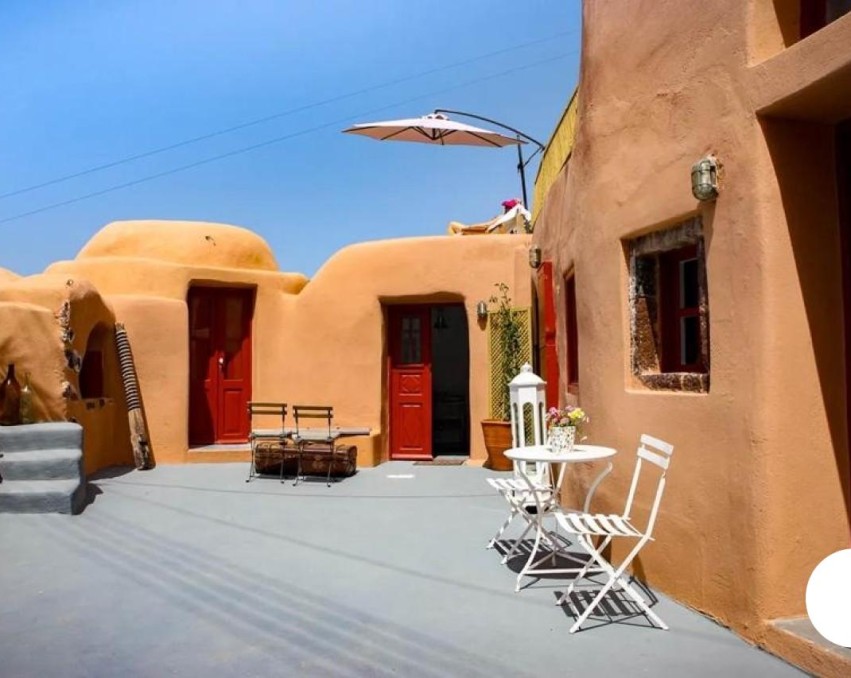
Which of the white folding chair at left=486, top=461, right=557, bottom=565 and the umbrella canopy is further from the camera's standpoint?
the umbrella canopy

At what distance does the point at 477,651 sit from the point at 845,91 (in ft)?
10.2

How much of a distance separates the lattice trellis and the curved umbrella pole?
474cm

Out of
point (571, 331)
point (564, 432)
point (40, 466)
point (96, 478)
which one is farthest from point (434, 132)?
point (564, 432)

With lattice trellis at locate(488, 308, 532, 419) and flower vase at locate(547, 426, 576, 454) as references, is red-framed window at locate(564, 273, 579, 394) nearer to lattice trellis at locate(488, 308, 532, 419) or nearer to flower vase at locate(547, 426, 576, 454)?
flower vase at locate(547, 426, 576, 454)

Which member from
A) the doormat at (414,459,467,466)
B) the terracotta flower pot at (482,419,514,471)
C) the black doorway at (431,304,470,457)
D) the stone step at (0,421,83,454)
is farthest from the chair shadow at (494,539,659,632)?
the black doorway at (431,304,470,457)

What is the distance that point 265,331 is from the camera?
35.6 ft

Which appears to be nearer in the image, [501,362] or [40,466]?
[40,466]

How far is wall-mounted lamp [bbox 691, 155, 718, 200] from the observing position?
3.63 m

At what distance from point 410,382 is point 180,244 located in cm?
429

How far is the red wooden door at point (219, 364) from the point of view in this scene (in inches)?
421

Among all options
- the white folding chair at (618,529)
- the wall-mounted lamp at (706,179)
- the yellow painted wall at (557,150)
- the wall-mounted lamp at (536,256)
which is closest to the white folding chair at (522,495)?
the white folding chair at (618,529)

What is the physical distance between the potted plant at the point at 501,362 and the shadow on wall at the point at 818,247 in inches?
231

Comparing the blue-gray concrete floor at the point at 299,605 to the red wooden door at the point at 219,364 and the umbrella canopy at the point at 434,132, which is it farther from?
the umbrella canopy at the point at 434,132

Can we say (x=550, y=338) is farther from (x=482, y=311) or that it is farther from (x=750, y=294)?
(x=750, y=294)
